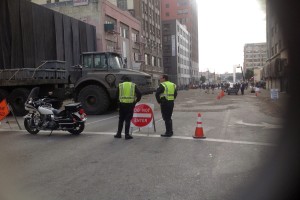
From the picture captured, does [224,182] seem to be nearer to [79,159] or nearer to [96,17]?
[79,159]

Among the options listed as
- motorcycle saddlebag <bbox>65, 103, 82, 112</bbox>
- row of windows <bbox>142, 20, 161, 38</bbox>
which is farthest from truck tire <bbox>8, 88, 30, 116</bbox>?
row of windows <bbox>142, 20, 161, 38</bbox>

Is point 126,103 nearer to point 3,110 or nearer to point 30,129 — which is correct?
point 30,129

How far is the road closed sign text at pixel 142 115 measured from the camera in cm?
995

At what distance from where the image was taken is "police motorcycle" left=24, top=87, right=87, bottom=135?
32.3ft

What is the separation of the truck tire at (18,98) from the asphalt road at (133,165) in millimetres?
5622

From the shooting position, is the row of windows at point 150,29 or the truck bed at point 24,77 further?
the row of windows at point 150,29

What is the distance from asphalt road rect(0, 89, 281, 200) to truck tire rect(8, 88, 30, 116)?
5.62 metres

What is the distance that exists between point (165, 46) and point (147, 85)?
83.6 meters

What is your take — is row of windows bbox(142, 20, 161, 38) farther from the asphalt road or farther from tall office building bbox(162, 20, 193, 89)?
the asphalt road

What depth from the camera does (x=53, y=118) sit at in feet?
32.7

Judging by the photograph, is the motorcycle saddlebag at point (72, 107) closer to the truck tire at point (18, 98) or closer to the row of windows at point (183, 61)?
the truck tire at point (18, 98)

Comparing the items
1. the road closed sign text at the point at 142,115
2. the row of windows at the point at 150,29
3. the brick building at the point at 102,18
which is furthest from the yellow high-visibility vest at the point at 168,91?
the row of windows at the point at 150,29

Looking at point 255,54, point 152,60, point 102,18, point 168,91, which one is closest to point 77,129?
point 168,91

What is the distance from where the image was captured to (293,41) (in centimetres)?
181
